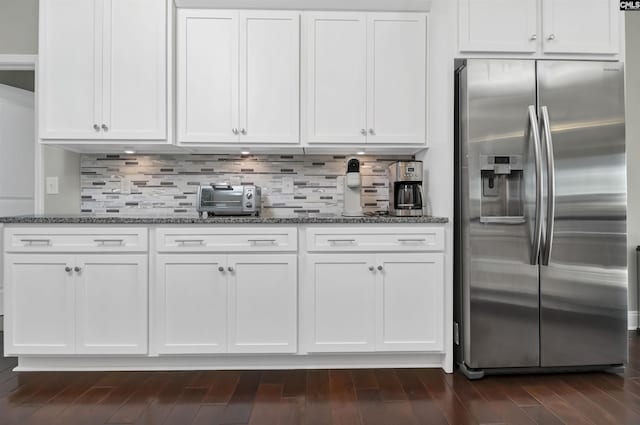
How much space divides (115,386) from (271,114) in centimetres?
184

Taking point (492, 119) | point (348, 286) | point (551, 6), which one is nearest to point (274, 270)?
point (348, 286)

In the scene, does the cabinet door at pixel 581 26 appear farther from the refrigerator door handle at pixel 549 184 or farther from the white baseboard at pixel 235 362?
the white baseboard at pixel 235 362

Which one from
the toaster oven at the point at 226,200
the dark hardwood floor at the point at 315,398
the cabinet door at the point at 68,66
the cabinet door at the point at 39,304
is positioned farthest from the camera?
the toaster oven at the point at 226,200

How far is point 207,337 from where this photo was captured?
7.98ft

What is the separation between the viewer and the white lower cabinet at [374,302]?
2465 mm

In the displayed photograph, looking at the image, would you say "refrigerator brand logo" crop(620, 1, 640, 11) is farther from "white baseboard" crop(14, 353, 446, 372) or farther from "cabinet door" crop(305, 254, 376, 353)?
"white baseboard" crop(14, 353, 446, 372)

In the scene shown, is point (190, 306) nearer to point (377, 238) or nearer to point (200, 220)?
point (200, 220)

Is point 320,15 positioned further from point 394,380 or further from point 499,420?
point 499,420

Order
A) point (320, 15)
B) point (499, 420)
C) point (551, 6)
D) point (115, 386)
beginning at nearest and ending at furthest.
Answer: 1. point (499, 420)
2. point (115, 386)
3. point (551, 6)
4. point (320, 15)

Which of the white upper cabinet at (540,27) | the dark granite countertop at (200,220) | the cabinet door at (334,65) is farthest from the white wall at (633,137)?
the cabinet door at (334,65)

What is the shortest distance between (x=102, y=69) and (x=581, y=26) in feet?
9.65

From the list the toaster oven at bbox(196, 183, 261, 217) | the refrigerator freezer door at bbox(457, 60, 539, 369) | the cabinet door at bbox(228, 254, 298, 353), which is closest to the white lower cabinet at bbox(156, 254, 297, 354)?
the cabinet door at bbox(228, 254, 298, 353)

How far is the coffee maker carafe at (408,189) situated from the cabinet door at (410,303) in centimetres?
34

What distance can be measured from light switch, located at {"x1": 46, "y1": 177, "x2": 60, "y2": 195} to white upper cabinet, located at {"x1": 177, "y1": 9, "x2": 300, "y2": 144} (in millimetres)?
1052
